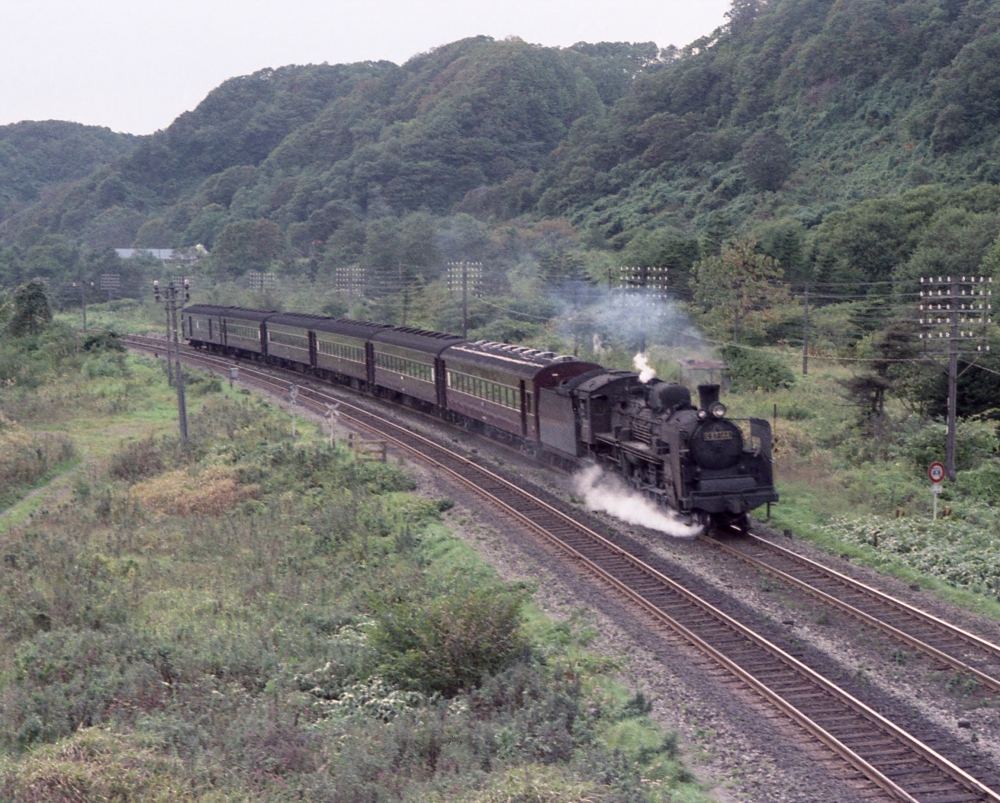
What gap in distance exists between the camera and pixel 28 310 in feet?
172

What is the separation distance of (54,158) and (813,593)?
19600cm

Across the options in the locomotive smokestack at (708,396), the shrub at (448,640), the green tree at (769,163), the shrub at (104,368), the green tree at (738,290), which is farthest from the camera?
the green tree at (769,163)

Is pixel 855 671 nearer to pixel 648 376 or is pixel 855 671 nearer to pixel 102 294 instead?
pixel 648 376

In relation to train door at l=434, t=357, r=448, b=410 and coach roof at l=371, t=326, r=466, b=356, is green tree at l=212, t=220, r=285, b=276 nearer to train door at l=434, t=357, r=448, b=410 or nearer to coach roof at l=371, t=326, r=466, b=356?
coach roof at l=371, t=326, r=466, b=356

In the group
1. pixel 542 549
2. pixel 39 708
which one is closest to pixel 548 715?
pixel 39 708

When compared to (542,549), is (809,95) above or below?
above

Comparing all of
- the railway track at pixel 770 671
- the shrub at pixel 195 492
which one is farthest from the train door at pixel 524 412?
the shrub at pixel 195 492

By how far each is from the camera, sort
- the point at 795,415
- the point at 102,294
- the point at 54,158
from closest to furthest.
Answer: the point at 795,415 → the point at 102,294 → the point at 54,158

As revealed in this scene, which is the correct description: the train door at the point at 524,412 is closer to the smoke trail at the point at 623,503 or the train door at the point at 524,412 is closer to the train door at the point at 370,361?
the smoke trail at the point at 623,503

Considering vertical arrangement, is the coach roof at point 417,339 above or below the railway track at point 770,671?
above

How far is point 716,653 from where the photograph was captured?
523 inches

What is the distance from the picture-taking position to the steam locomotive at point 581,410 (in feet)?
62.1

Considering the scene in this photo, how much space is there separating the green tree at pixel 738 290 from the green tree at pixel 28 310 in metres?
33.1

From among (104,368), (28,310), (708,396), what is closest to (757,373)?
(708,396)
